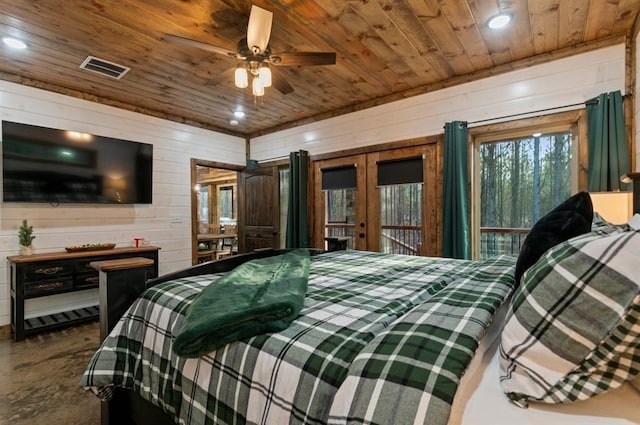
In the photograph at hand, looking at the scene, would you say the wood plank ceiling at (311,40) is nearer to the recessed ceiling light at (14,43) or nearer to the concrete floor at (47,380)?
the recessed ceiling light at (14,43)

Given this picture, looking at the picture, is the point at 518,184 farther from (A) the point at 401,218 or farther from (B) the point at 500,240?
(A) the point at 401,218

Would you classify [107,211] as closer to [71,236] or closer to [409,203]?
[71,236]

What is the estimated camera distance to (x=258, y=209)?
525cm

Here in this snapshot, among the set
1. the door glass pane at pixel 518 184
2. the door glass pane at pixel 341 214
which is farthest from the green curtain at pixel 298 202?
the door glass pane at pixel 518 184

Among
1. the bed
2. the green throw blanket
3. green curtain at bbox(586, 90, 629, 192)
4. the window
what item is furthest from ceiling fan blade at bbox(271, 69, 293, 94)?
green curtain at bbox(586, 90, 629, 192)

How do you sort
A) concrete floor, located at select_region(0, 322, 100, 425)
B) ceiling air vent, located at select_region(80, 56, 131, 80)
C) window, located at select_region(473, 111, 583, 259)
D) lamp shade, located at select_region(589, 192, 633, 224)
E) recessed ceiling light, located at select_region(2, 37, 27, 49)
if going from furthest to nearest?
window, located at select_region(473, 111, 583, 259)
ceiling air vent, located at select_region(80, 56, 131, 80)
recessed ceiling light, located at select_region(2, 37, 27, 49)
lamp shade, located at select_region(589, 192, 633, 224)
concrete floor, located at select_region(0, 322, 100, 425)

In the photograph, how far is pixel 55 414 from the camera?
6.11ft

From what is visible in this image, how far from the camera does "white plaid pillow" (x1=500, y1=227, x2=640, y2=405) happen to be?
24.5 inches

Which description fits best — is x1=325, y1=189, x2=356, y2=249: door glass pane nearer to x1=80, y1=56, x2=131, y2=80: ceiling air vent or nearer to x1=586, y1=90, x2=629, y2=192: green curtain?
x1=586, y1=90, x2=629, y2=192: green curtain

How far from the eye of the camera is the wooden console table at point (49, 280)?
9.80 ft

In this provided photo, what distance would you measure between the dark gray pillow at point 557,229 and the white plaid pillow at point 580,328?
1.43ft

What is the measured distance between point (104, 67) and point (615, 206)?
4.47 m

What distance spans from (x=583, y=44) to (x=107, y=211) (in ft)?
17.6

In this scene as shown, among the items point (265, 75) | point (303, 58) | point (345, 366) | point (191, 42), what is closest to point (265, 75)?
point (265, 75)
